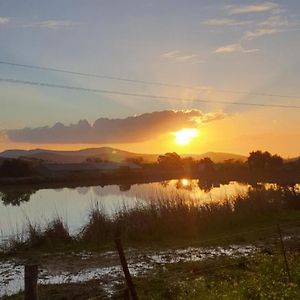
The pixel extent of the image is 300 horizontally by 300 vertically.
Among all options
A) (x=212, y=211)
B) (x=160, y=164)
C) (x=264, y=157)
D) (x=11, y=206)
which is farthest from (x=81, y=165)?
(x=212, y=211)

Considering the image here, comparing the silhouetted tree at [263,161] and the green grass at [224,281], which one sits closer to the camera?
the green grass at [224,281]

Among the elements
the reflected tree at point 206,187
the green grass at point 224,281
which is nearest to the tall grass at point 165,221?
the green grass at point 224,281

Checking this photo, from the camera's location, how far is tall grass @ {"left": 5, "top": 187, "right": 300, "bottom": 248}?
78.2 ft

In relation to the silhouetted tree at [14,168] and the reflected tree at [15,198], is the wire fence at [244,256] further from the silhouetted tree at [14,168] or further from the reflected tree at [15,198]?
the silhouetted tree at [14,168]

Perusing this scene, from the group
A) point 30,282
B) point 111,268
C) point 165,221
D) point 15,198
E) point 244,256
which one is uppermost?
point 15,198

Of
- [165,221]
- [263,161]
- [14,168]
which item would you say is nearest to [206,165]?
[263,161]

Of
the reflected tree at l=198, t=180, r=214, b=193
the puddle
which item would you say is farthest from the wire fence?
the reflected tree at l=198, t=180, r=214, b=193

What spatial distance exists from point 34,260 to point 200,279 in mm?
9731

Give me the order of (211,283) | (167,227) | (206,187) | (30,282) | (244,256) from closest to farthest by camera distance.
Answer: (30,282), (211,283), (244,256), (167,227), (206,187)

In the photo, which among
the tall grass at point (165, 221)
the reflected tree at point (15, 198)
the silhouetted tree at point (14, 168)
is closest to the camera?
the tall grass at point (165, 221)

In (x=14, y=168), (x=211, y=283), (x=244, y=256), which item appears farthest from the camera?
(x=14, y=168)

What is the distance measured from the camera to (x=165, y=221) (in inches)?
985

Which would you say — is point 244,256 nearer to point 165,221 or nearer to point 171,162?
point 165,221

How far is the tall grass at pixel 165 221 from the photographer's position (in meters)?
23.8
